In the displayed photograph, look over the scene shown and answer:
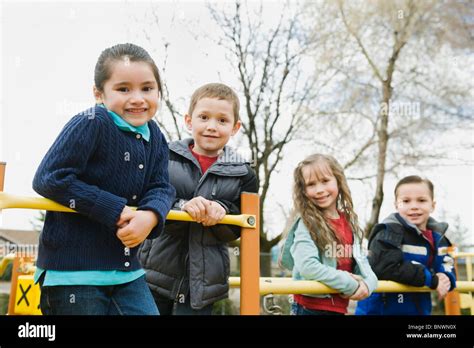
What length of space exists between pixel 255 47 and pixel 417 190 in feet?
11.0

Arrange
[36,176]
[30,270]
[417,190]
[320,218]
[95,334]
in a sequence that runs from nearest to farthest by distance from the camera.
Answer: [36,176] → [95,334] → [320,218] → [417,190] → [30,270]

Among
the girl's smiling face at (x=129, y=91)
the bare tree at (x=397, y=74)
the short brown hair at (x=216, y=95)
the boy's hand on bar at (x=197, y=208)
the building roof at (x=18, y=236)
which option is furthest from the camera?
the bare tree at (x=397, y=74)

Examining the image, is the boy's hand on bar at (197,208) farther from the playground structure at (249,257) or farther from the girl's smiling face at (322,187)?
the girl's smiling face at (322,187)

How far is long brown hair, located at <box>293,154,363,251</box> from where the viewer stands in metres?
1.82

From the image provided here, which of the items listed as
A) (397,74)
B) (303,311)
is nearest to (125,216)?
(303,311)

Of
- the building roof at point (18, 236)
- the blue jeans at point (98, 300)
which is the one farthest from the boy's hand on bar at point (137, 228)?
the building roof at point (18, 236)

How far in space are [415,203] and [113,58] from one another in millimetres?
1313

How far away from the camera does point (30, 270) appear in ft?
8.89

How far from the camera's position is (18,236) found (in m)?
3.64

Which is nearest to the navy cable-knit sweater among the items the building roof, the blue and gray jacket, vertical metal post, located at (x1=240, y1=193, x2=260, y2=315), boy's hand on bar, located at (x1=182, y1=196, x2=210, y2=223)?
boy's hand on bar, located at (x1=182, y1=196, x2=210, y2=223)

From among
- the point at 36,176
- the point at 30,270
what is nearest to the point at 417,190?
the point at 36,176

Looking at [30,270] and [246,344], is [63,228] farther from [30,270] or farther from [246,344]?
[30,270]

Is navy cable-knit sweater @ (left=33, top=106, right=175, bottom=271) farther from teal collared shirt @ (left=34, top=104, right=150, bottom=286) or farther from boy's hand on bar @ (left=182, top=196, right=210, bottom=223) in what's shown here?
boy's hand on bar @ (left=182, top=196, right=210, bottom=223)

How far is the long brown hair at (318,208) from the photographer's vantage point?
182 centimetres
